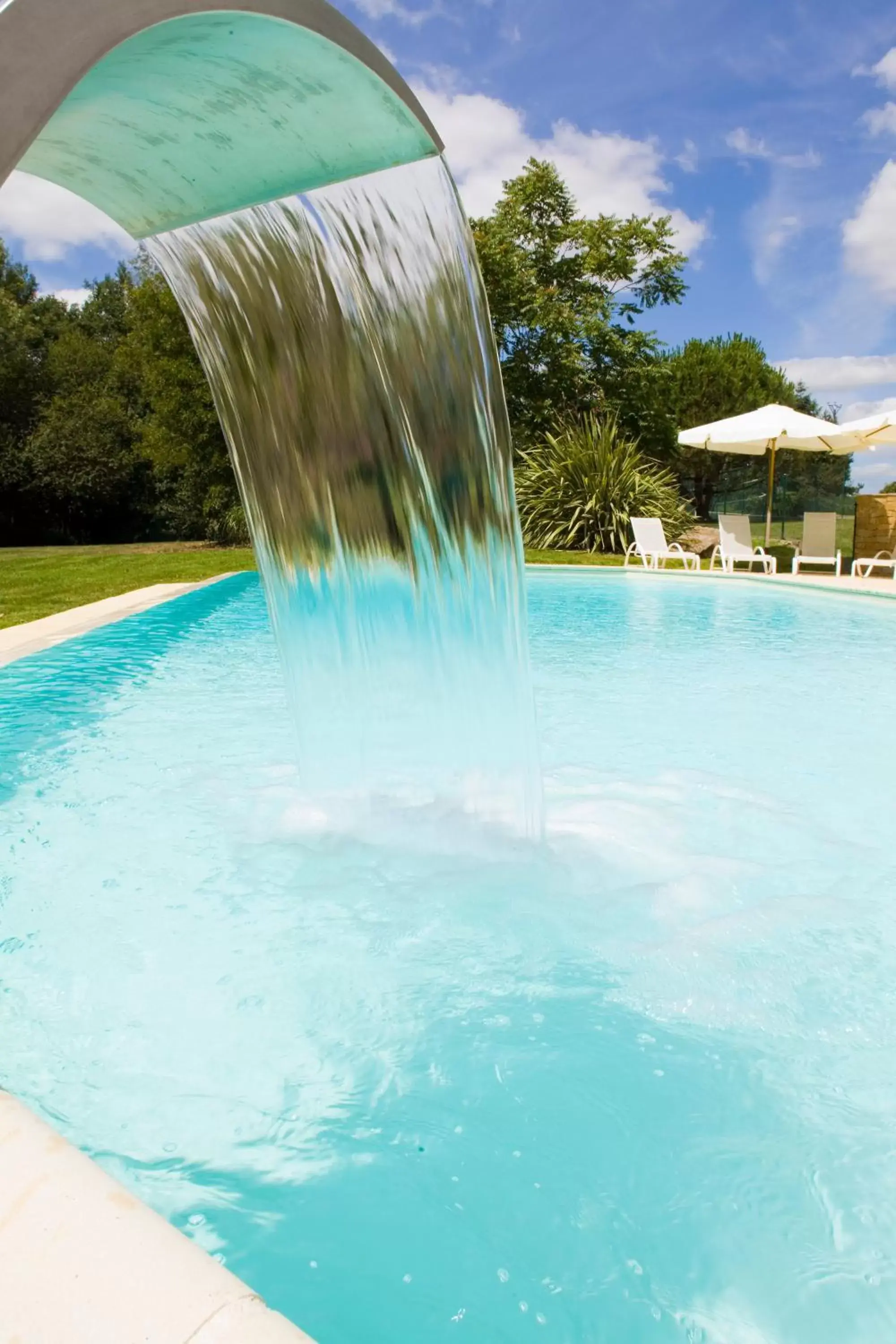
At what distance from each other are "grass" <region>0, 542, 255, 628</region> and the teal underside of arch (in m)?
6.42

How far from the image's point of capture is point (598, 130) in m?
39.6

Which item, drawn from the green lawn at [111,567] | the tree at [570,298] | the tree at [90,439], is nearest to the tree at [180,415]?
the tree at [90,439]

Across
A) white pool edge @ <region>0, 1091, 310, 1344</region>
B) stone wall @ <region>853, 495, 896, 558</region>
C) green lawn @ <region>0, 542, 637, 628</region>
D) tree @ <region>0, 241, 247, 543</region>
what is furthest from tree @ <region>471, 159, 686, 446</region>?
white pool edge @ <region>0, 1091, 310, 1344</region>

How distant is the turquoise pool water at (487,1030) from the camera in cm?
178

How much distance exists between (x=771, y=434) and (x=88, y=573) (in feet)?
34.8

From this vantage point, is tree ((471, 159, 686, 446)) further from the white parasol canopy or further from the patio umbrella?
the white parasol canopy

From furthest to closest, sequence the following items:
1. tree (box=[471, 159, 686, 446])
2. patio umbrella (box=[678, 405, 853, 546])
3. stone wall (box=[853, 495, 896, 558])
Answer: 1. tree (box=[471, 159, 686, 446])
2. stone wall (box=[853, 495, 896, 558])
3. patio umbrella (box=[678, 405, 853, 546])

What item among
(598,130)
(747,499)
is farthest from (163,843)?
(598,130)

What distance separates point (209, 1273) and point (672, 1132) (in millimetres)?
1355

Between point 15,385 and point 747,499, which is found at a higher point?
point 15,385

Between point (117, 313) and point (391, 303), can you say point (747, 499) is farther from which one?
point (117, 313)

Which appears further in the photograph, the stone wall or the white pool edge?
the stone wall

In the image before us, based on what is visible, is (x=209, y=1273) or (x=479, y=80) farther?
(x=479, y=80)

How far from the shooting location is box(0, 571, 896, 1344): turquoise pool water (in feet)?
5.83
